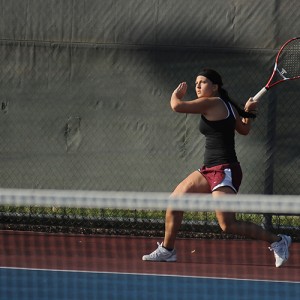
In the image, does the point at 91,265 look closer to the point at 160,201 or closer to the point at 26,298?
the point at 26,298

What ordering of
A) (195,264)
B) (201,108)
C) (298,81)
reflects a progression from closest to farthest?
(201,108), (195,264), (298,81)

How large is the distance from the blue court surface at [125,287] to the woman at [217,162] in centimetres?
38

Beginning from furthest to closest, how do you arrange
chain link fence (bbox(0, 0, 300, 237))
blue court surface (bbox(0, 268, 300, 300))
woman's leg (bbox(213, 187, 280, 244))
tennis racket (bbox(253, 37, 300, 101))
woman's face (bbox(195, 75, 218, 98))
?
chain link fence (bbox(0, 0, 300, 237)), tennis racket (bbox(253, 37, 300, 101)), woman's face (bbox(195, 75, 218, 98)), woman's leg (bbox(213, 187, 280, 244)), blue court surface (bbox(0, 268, 300, 300))

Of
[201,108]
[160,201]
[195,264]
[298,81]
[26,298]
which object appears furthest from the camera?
[298,81]

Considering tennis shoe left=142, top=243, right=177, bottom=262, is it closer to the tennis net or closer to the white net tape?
the tennis net

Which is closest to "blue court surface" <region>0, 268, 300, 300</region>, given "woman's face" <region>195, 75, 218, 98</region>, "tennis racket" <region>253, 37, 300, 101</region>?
"woman's face" <region>195, 75, 218, 98</region>

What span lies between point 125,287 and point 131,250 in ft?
5.26

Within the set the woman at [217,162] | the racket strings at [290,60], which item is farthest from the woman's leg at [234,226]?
the racket strings at [290,60]

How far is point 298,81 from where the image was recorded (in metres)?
8.34

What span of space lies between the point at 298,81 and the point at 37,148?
220cm

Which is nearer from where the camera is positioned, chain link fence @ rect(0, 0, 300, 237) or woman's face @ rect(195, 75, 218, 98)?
woman's face @ rect(195, 75, 218, 98)

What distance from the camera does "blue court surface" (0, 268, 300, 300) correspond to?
612cm

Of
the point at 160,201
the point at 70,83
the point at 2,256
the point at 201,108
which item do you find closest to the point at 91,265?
the point at 2,256

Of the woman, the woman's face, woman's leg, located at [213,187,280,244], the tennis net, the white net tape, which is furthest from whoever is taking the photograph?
the woman's face
